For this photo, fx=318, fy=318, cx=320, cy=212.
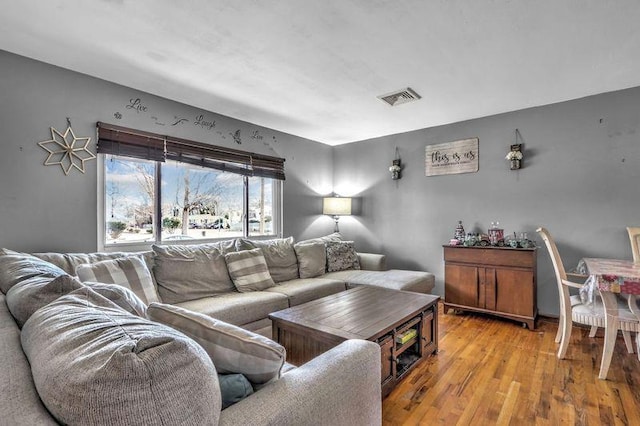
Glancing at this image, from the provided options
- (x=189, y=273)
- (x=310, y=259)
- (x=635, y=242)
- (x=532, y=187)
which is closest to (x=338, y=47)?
(x=189, y=273)

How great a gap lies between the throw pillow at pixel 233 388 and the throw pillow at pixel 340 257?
308 cm

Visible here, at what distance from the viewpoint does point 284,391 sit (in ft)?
2.98

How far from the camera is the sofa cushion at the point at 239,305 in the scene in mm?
2455

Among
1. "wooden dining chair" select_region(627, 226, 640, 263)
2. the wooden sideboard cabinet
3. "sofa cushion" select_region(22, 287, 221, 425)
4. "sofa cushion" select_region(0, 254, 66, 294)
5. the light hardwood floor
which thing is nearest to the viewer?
"sofa cushion" select_region(22, 287, 221, 425)

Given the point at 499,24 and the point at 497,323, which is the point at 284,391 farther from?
the point at 497,323

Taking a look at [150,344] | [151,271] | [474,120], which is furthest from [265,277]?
[474,120]

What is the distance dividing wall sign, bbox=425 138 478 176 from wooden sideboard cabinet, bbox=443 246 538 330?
3.47 ft

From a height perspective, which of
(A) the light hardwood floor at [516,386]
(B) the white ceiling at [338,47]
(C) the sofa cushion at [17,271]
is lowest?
(A) the light hardwood floor at [516,386]

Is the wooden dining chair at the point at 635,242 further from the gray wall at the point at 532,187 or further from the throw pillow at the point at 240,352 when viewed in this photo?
the throw pillow at the point at 240,352

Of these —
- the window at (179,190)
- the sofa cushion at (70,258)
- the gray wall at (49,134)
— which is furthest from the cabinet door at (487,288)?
the gray wall at (49,134)

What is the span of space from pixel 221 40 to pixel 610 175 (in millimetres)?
3759

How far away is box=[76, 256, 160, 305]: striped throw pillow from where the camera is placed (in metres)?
2.18

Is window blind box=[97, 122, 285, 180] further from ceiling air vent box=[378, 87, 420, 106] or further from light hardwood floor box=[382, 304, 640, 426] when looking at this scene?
light hardwood floor box=[382, 304, 640, 426]

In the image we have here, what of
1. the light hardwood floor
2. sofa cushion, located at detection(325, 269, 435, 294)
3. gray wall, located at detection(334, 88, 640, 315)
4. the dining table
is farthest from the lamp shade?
the dining table
